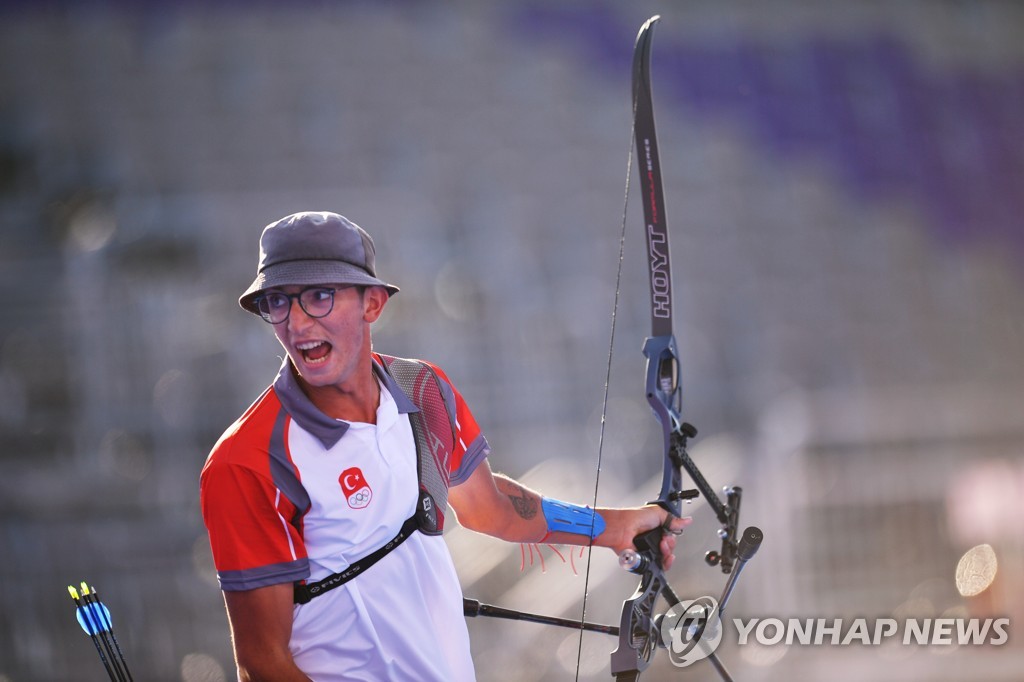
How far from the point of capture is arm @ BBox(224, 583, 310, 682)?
57.8 inches

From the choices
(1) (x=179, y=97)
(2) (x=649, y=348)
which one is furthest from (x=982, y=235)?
(2) (x=649, y=348)

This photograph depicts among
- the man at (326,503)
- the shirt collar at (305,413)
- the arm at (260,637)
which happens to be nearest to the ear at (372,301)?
the man at (326,503)

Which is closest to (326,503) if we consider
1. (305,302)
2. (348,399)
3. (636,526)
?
(348,399)

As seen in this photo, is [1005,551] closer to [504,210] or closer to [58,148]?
[504,210]

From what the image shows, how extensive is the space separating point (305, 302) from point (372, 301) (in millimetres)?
129

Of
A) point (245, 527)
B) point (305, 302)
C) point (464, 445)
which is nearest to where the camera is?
point (245, 527)

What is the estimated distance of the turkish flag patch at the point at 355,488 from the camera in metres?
1.58

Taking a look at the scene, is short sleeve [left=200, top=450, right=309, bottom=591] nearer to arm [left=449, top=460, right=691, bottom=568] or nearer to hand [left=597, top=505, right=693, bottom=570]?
arm [left=449, top=460, right=691, bottom=568]

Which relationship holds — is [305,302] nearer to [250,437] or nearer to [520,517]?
[250,437]

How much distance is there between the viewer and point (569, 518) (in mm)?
2010

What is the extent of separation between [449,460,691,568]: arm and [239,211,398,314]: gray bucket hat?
0.48 meters

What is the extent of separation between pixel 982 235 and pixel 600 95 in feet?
9.83

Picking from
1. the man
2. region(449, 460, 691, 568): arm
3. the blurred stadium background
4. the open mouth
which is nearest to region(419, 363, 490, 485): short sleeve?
region(449, 460, 691, 568): arm

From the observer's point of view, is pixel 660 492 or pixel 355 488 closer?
pixel 355 488
